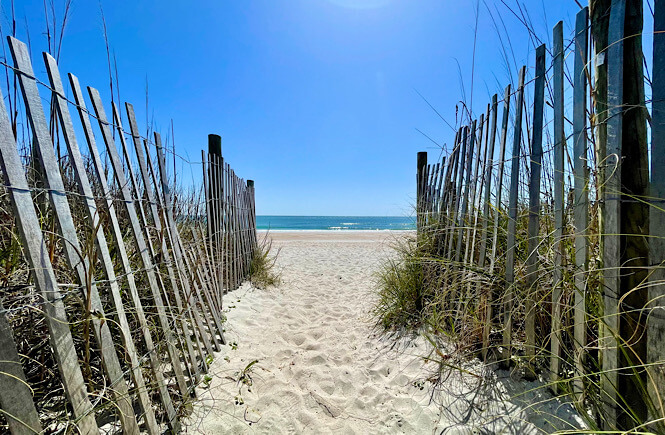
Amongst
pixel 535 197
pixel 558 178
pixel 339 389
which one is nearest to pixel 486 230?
pixel 535 197

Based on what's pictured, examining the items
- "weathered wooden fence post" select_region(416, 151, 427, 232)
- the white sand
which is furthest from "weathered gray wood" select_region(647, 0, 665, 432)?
"weathered wooden fence post" select_region(416, 151, 427, 232)

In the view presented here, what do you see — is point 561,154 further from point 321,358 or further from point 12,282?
point 12,282

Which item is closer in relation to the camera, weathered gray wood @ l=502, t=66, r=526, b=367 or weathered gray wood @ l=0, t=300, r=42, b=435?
weathered gray wood @ l=0, t=300, r=42, b=435

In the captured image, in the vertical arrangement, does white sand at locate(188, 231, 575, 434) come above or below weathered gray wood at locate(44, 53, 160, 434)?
below

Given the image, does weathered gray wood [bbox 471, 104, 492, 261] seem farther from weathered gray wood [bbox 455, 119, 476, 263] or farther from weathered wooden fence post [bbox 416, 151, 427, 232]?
weathered wooden fence post [bbox 416, 151, 427, 232]

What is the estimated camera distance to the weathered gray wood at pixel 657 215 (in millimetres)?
1079

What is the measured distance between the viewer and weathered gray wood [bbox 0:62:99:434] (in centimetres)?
101

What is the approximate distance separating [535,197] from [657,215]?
0.71 metres

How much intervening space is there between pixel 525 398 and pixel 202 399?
1852mm

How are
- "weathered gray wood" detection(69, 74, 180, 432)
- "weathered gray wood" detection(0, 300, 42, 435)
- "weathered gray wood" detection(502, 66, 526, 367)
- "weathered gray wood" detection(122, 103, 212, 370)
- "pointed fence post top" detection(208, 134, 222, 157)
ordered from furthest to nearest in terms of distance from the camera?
"pointed fence post top" detection(208, 134, 222, 157), "weathered gray wood" detection(122, 103, 212, 370), "weathered gray wood" detection(502, 66, 526, 367), "weathered gray wood" detection(69, 74, 180, 432), "weathered gray wood" detection(0, 300, 42, 435)

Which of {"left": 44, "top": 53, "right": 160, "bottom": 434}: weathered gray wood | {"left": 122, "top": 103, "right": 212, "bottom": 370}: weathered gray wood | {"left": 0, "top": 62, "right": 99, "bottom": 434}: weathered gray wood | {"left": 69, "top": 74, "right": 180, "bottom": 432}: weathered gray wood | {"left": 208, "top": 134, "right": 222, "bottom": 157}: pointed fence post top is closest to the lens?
{"left": 0, "top": 62, "right": 99, "bottom": 434}: weathered gray wood

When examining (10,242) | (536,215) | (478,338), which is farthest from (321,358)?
(10,242)

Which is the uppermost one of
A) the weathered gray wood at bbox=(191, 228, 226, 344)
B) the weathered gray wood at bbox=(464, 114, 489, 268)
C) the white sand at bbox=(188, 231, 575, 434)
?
the weathered gray wood at bbox=(464, 114, 489, 268)

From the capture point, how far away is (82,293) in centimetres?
128
